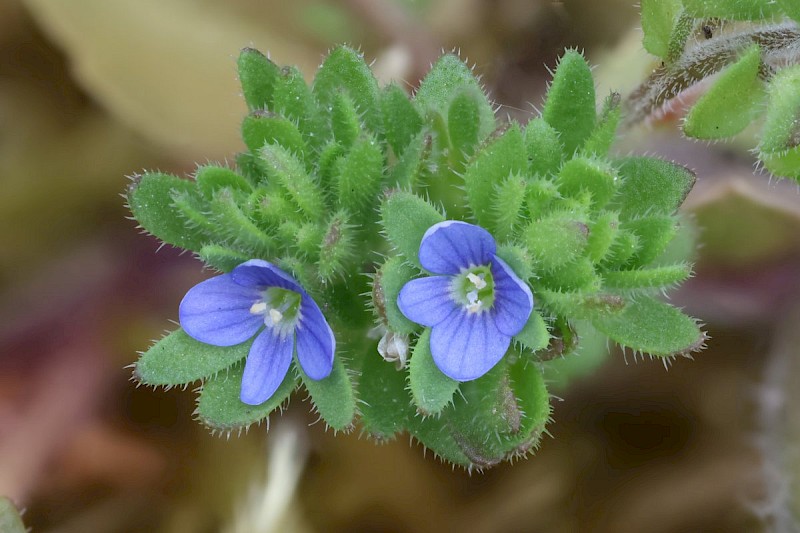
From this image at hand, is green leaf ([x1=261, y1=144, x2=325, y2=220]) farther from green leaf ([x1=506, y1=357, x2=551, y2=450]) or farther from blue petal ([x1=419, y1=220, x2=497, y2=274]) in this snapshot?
green leaf ([x1=506, y1=357, x2=551, y2=450])

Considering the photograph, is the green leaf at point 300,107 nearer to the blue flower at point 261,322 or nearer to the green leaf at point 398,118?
the green leaf at point 398,118

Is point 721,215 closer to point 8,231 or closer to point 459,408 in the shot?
point 459,408

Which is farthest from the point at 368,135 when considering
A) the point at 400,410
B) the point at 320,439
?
the point at 320,439

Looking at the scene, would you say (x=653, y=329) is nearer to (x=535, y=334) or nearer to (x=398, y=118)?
(x=535, y=334)

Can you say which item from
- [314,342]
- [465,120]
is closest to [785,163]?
[465,120]

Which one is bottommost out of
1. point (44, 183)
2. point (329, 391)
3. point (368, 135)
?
point (329, 391)

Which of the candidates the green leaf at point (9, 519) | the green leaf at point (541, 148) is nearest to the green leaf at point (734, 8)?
the green leaf at point (541, 148)

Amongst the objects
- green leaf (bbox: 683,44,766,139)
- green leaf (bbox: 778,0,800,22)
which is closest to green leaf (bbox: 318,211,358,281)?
green leaf (bbox: 683,44,766,139)
